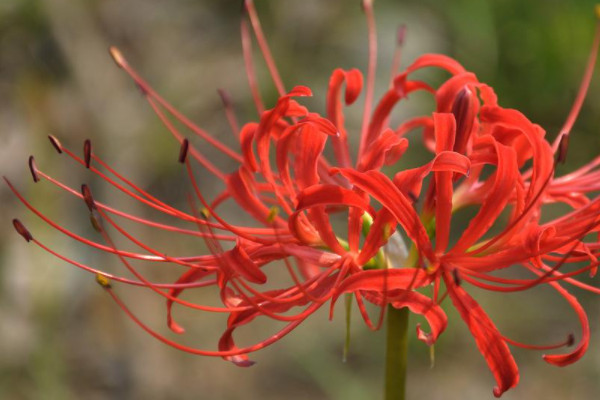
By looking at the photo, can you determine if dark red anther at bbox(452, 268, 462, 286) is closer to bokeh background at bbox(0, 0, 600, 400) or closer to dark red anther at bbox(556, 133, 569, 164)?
dark red anther at bbox(556, 133, 569, 164)

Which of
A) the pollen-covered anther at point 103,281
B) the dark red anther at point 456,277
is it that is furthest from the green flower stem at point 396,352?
the pollen-covered anther at point 103,281

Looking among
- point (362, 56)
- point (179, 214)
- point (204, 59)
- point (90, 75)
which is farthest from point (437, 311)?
point (204, 59)

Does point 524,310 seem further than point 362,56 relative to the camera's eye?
No

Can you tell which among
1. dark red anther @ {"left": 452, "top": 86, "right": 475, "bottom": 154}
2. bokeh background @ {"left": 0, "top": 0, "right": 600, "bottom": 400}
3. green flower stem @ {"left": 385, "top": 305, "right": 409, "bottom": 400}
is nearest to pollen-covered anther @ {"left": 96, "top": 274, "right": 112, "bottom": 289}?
green flower stem @ {"left": 385, "top": 305, "right": 409, "bottom": 400}

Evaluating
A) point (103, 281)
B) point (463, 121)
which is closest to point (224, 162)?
point (103, 281)

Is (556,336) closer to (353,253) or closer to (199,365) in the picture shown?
(199,365)

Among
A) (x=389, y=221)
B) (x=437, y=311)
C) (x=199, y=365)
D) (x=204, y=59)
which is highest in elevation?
(x=389, y=221)

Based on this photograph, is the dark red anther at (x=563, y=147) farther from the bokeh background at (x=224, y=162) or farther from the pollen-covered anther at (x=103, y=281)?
the bokeh background at (x=224, y=162)
